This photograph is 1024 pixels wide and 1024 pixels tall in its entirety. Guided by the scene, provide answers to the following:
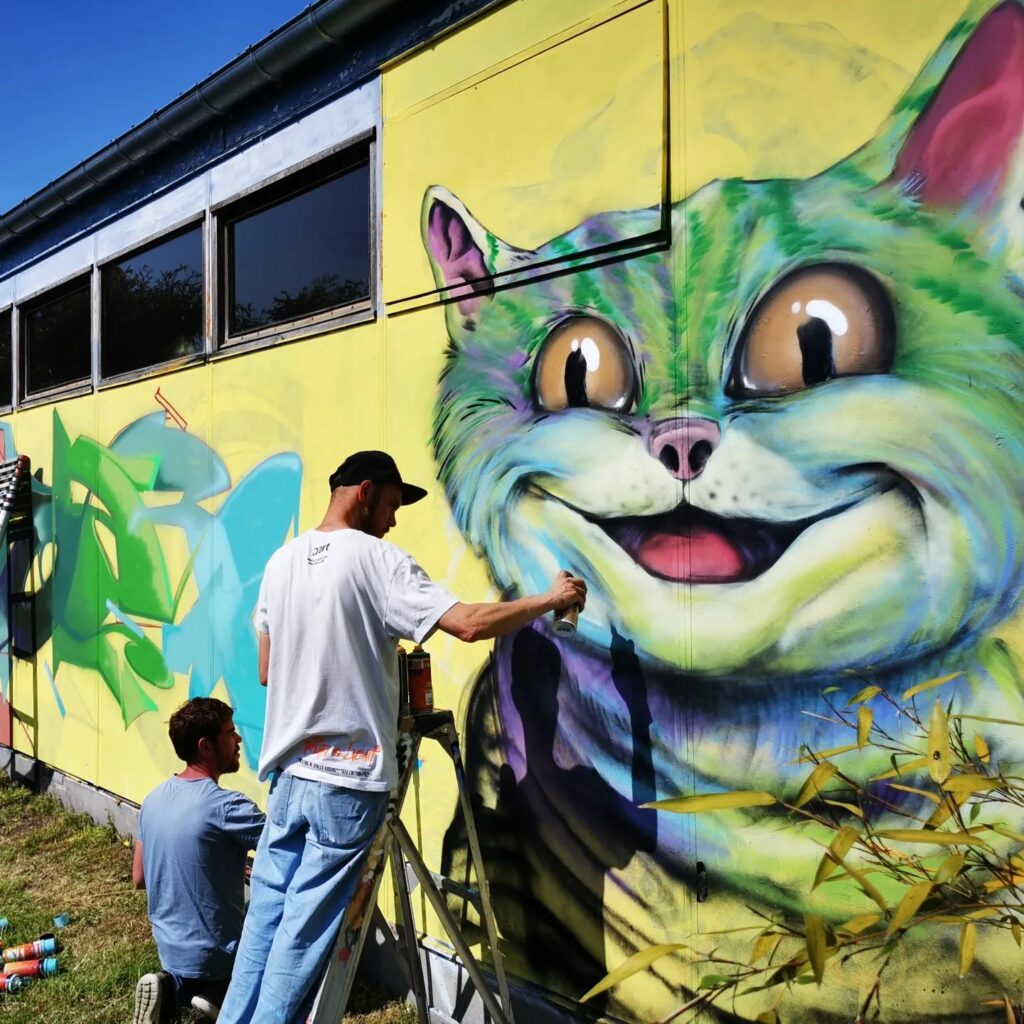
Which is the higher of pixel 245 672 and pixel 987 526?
pixel 987 526

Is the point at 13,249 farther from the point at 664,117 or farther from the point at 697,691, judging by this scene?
the point at 697,691

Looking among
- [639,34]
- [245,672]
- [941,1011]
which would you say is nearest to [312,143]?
[639,34]

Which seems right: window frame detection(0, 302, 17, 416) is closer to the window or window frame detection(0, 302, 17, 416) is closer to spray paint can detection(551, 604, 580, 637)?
the window

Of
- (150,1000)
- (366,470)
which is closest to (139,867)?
(150,1000)

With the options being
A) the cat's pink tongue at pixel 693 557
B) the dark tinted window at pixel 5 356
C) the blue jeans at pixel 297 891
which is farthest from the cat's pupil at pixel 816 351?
the dark tinted window at pixel 5 356

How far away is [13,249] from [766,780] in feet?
23.4

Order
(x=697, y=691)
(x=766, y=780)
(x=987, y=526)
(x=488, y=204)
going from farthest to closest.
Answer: (x=488, y=204), (x=697, y=691), (x=766, y=780), (x=987, y=526)

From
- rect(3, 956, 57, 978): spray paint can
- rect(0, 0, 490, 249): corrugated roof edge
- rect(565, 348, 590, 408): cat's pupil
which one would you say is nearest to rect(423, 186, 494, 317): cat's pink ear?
rect(565, 348, 590, 408): cat's pupil

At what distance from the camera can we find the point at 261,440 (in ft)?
14.7

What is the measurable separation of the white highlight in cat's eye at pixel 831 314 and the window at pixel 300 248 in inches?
83.3

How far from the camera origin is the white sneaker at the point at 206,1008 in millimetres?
3289

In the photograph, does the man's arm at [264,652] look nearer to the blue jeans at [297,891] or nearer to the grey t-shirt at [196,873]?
the blue jeans at [297,891]

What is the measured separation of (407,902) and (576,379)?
182 cm

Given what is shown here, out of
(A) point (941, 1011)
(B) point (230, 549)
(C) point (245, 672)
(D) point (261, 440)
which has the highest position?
(D) point (261, 440)
